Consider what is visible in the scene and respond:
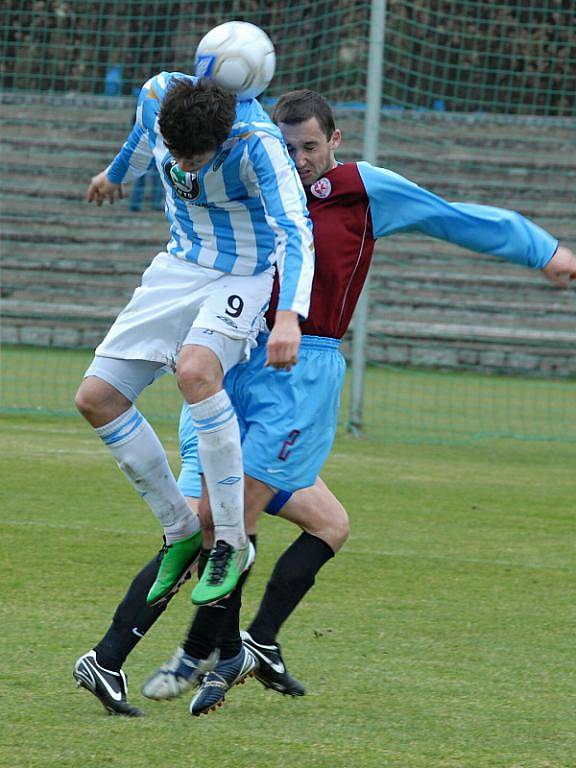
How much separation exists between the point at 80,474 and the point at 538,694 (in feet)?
16.0

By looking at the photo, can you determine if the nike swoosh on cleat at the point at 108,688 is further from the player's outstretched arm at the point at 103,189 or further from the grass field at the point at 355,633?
the player's outstretched arm at the point at 103,189

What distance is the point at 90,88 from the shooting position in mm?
22516

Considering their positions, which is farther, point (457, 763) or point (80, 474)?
point (80, 474)

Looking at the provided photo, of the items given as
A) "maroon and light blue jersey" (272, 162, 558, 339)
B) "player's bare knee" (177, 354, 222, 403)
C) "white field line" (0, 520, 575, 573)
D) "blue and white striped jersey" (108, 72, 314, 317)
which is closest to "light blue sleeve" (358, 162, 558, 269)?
"maroon and light blue jersey" (272, 162, 558, 339)

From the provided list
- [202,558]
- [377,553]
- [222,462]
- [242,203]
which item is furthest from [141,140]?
[377,553]

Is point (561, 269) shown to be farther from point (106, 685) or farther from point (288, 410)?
point (106, 685)

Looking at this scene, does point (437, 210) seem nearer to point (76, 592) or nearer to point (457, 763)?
point (457, 763)

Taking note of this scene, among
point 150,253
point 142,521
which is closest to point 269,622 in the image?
point 142,521

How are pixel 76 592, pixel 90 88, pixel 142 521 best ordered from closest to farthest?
pixel 76 592
pixel 142 521
pixel 90 88

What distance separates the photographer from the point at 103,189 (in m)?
4.79

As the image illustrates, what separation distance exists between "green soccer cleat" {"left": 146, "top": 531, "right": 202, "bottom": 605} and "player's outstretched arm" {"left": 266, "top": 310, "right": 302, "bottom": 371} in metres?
0.74

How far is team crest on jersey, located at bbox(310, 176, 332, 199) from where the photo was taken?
4.55m

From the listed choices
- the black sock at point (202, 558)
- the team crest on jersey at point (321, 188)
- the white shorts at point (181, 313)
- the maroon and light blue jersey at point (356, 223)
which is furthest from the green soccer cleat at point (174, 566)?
the team crest on jersey at point (321, 188)

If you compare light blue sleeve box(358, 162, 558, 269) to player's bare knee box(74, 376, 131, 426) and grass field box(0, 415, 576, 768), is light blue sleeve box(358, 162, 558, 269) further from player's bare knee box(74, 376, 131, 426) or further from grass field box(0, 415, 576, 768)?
grass field box(0, 415, 576, 768)
